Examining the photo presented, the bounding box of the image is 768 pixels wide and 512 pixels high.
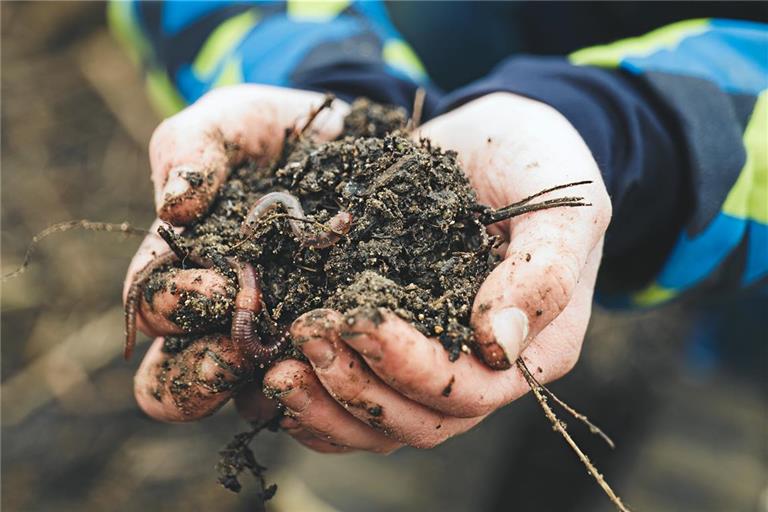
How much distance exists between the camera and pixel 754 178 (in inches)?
102

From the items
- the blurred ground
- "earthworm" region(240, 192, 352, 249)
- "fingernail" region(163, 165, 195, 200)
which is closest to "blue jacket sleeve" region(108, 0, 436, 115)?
"fingernail" region(163, 165, 195, 200)

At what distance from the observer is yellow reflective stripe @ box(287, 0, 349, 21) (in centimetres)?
357

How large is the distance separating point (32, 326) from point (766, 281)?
15.2 feet

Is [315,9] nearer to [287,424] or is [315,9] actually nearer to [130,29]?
[130,29]

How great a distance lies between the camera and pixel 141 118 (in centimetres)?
605

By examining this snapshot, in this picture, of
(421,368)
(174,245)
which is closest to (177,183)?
(174,245)

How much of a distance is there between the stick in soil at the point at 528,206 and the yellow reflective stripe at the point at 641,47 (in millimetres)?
1075

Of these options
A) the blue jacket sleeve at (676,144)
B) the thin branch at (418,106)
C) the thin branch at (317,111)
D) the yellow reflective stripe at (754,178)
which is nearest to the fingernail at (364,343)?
the thin branch at (317,111)

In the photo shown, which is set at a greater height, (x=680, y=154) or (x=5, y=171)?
(x=680, y=154)

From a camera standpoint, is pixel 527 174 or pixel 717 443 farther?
pixel 717 443

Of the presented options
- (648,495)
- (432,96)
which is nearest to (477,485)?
(648,495)

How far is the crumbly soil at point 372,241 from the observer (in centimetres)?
196

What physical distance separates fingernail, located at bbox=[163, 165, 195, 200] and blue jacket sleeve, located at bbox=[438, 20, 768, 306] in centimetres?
116

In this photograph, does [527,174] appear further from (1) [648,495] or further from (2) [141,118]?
(2) [141,118]
